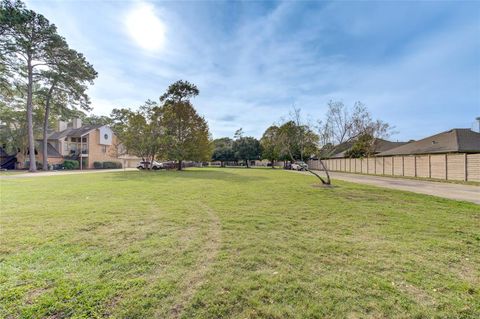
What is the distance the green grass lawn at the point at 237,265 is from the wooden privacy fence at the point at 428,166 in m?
12.4

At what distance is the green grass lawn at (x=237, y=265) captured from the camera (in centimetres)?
238

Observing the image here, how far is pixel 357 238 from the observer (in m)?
4.50

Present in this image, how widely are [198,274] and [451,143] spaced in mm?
28187

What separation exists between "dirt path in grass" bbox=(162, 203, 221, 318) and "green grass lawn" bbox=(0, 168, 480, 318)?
1 centimetres

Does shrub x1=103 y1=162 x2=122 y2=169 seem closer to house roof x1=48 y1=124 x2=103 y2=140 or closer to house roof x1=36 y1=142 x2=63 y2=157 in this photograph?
house roof x1=48 y1=124 x2=103 y2=140

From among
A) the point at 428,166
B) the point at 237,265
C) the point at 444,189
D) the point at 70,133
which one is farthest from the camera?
the point at 70,133

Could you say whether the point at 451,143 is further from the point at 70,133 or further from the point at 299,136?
the point at 70,133

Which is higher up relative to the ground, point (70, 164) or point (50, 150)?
point (50, 150)

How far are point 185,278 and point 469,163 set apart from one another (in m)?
20.0

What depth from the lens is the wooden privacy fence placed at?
15094mm

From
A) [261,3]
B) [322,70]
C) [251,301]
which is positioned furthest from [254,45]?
[251,301]

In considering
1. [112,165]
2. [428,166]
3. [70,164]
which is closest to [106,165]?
[112,165]

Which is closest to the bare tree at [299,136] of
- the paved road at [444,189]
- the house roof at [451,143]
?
the paved road at [444,189]

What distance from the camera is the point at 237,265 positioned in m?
3.28
